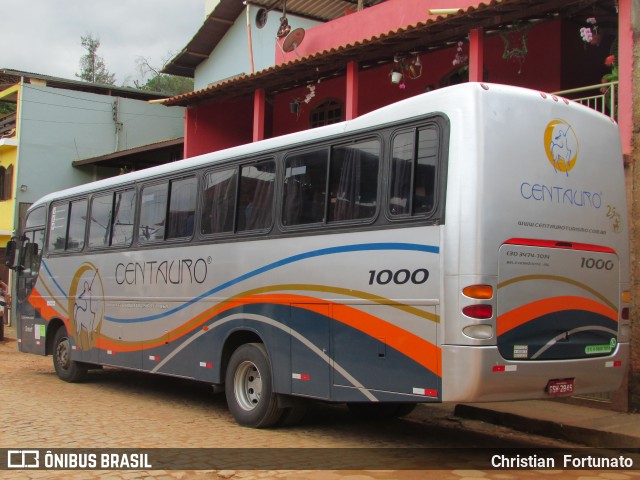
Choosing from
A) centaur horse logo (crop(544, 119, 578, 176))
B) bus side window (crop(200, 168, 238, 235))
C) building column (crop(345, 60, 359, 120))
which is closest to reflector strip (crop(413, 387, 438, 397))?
centaur horse logo (crop(544, 119, 578, 176))

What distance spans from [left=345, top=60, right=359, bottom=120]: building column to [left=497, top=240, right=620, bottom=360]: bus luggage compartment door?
22.7 ft

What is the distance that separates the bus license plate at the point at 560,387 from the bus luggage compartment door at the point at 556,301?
217 millimetres

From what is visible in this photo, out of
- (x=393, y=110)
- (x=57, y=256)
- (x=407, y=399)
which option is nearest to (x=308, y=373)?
(x=407, y=399)

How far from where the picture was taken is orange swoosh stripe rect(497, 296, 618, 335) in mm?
5941

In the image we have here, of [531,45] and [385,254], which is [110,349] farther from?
[531,45]

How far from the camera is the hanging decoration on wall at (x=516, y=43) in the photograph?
36.8 ft

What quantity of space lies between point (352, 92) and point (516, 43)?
2987 mm

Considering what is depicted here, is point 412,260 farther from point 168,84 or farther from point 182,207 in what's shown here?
point 168,84

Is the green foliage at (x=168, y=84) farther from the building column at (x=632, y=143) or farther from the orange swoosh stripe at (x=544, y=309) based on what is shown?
the orange swoosh stripe at (x=544, y=309)

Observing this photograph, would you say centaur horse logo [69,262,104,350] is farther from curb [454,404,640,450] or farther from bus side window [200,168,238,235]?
curb [454,404,640,450]

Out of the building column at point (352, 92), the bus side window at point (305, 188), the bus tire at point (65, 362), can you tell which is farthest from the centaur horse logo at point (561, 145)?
the bus tire at point (65, 362)

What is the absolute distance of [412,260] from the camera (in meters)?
6.28

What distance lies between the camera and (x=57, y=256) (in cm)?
1242

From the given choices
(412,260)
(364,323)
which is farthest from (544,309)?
(364,323)
